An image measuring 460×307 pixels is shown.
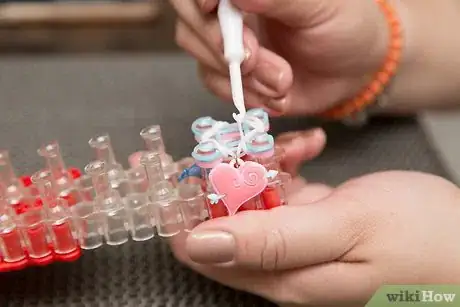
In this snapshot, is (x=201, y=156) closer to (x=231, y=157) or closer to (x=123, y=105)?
(x=231, y=157)

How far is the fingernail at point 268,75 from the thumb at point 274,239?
11 cm

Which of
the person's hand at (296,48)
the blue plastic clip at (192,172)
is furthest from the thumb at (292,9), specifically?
the blue plastic clip at (192,172)

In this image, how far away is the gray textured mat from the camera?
0.41 meters

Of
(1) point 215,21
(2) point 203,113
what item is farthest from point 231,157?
(2) point 203,113

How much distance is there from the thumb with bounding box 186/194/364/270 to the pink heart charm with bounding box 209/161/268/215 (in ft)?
0.04

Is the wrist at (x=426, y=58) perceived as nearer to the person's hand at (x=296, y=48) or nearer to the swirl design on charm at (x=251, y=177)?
the person's hand at (x=296, y=48)

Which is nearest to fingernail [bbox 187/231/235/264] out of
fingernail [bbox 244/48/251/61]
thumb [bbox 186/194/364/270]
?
thumb [bbox 186/194/364/270]

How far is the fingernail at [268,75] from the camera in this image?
0.45 m

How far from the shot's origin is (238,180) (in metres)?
0.36

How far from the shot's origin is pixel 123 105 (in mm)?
613

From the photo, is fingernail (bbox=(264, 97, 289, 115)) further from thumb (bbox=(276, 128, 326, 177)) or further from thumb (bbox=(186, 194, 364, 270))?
thumb (bbox=(186, 194, 364, 270))

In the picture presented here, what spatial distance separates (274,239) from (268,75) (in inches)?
5.6

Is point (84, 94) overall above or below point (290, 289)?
above

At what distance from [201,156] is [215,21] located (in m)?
0.13
